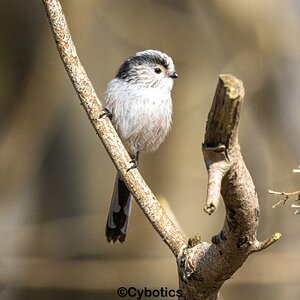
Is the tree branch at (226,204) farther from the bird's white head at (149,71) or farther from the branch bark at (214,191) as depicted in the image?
the bird's white head at (149,71)

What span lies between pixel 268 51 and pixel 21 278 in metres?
2.49

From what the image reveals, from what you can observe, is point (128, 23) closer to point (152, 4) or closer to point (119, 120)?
point (152, 4)

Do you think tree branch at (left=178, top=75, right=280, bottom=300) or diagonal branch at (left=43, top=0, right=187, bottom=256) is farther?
diagonal branch at (left=43, top=0, right=187, bottom=256)

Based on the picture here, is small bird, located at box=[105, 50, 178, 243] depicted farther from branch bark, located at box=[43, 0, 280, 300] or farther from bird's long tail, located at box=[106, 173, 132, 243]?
branch bark, located at box=[43, 0, 280, 300]

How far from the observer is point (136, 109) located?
3.98 meters

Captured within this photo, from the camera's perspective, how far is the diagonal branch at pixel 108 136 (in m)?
2.65

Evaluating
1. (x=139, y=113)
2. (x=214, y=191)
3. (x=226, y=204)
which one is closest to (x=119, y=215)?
(x=139, y=113)

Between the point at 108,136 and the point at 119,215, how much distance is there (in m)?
1.25

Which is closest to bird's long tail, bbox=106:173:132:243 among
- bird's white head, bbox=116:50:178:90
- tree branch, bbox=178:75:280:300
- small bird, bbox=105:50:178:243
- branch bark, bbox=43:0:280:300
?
small bird, bbox=105:50:178:243

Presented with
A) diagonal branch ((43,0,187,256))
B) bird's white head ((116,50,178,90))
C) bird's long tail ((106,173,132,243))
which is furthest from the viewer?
bird's white head ((116,50,178,90))

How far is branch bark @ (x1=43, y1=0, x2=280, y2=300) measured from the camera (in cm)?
200

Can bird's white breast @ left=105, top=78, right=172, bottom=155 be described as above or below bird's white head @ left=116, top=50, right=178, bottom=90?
below

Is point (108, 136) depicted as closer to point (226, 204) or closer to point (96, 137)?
point (226, 204)

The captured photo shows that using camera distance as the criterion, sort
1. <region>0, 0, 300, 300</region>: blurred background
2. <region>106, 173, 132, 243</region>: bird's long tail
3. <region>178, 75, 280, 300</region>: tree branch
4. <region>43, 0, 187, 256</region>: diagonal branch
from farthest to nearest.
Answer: <region>0, 0, 300, 300</region>: blurred background
<region>106, 173, 132, 243</region>: bird's long tail
<region>43, 0, 187, 256</region>: diagonal branch
<region>178, 75, 280, 300</region>: tree branch
